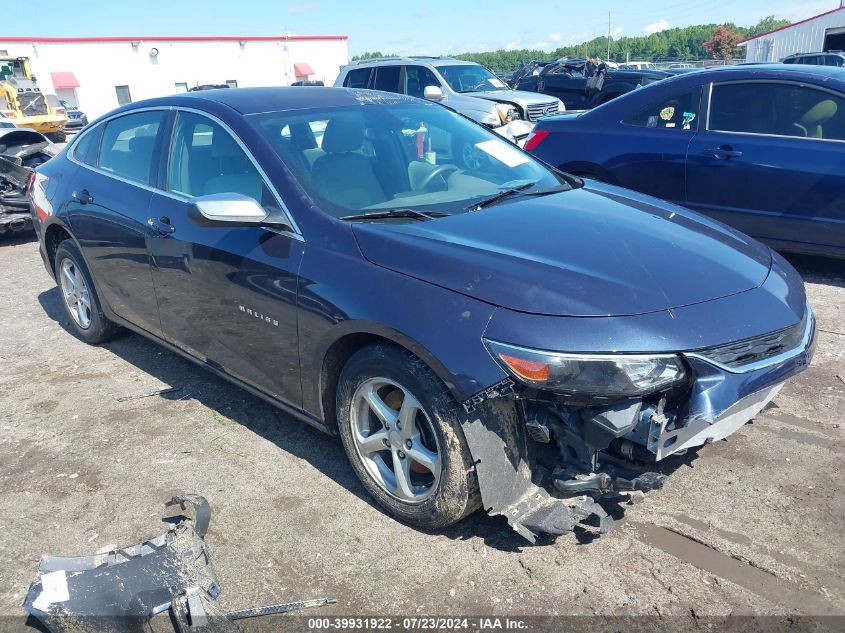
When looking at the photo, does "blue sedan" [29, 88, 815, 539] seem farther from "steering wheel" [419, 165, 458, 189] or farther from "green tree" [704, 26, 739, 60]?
"green tree" [704, 26, 739, 60]

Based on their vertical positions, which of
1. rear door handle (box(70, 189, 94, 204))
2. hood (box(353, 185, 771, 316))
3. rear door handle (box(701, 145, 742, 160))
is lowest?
rear door handle (box(701, 145, 742, 160))

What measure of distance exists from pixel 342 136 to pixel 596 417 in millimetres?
2000

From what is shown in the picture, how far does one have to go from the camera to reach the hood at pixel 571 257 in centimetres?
269

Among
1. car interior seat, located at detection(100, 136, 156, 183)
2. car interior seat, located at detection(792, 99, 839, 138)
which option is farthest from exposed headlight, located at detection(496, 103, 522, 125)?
car interior seat, located at detection(100, 136, 156, 183)

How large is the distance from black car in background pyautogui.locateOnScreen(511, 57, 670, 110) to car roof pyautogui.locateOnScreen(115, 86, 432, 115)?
41.3 ft

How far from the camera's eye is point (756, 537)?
2.96m

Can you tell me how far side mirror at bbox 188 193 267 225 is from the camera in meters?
3.21

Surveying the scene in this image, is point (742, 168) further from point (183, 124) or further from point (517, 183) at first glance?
point (183, 124)

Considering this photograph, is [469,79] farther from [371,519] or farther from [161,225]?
[371,519]

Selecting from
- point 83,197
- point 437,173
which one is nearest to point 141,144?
point 83,197

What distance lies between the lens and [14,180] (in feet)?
28.5

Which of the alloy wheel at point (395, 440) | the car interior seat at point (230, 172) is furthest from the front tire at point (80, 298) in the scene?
the alloy wheel at point (395, 440)

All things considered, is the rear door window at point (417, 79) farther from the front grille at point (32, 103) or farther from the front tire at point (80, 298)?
the front grille at point (32, 103)

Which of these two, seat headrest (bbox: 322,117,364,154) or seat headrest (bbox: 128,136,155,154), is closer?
seat headrest (bbox: 322,117,364,154)
